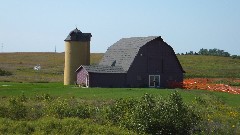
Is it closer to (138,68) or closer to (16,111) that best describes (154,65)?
(138,68)

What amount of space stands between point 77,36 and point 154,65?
1029 cm

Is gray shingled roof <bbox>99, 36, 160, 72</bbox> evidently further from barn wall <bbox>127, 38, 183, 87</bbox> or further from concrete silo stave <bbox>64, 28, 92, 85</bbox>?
concrete silo stave <bbox>64, 28, 92, 85</bbox>

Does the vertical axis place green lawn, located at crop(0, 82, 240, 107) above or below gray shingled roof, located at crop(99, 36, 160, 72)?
below

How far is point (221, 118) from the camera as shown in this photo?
23062 mm

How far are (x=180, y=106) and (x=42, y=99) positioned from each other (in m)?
10.5

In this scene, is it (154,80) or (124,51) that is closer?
(154,80)

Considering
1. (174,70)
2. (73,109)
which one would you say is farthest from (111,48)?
(73,109)

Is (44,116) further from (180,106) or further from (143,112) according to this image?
(180,106)

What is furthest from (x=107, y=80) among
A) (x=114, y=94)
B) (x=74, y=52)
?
(x=114, y=94)

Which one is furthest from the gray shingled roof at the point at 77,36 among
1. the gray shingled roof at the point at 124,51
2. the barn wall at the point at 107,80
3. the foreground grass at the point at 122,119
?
the foreground grass at the point at 122,119

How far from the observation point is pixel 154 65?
48125 millimetres

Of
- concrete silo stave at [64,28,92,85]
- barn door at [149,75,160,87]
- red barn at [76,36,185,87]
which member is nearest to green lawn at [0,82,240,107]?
red barn at [76,36,185,87]

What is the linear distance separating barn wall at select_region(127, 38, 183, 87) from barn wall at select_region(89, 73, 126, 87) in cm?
74

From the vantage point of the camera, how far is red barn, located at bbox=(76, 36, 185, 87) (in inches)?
1820
